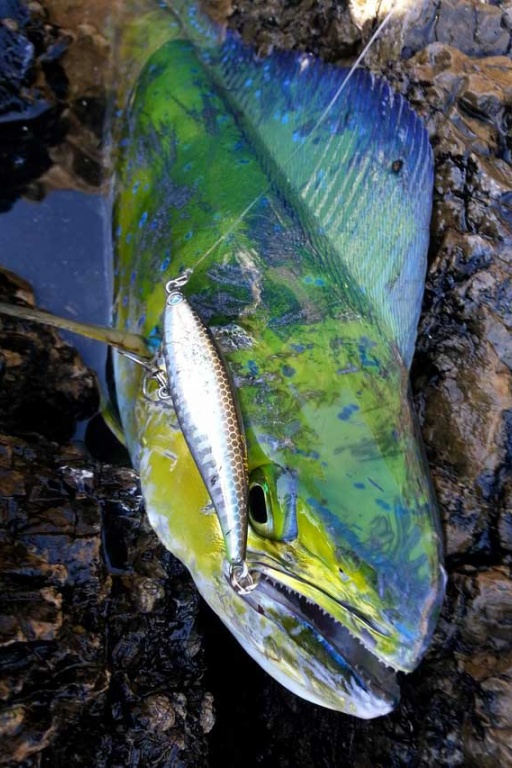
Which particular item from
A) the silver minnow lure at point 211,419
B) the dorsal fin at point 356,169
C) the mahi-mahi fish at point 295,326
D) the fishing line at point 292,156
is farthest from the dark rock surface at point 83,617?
the dorsal fin at point 356,169

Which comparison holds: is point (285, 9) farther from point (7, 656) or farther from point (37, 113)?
point (7, 656)

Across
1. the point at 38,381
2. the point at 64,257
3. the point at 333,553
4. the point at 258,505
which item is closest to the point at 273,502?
the point at 258,505

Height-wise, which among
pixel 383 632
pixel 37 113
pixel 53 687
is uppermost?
pixel 383 632

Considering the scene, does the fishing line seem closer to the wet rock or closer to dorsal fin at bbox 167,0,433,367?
dorsal fin at bbox 167,0,433,367

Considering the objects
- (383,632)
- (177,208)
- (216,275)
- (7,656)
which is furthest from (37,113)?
(383,632)

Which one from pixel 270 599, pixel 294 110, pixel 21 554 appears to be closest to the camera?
pixel 270 599

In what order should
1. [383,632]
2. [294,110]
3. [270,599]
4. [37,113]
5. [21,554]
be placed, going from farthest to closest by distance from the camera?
1. [37,113]
2. [294,110]
3. [21,554]
4. [270,599]
5. [383,632]

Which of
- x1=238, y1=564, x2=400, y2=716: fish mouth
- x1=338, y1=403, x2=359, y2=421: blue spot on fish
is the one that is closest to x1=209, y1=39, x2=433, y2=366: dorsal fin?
x1=338, y1=403, x2=359, y2=421: blue spot on fish

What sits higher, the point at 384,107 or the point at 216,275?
the point at 384,107

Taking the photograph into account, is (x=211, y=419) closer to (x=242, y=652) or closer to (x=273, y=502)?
(x=273, y=502)
